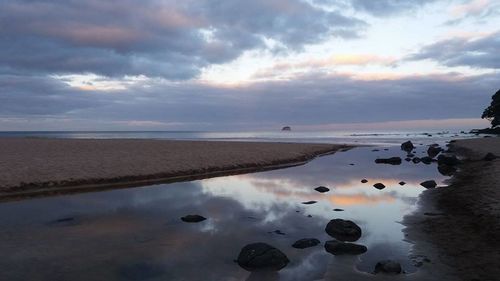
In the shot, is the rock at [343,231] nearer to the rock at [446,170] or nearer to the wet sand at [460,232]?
the wet sand at [460,232]

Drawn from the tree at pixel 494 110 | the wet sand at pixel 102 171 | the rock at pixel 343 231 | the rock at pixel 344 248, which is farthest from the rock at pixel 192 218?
the tree at pixel 494 110

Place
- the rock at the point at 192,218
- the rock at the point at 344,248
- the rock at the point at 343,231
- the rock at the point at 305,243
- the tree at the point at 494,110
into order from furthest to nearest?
the tree at the point at 494,110 < the rock at the point at 192,218 < the rock at the point at 343,231 < the rock at the point at 305,243 < the rock at the point at 344,248

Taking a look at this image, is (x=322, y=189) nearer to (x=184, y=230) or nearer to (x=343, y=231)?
(x=343, y=231)

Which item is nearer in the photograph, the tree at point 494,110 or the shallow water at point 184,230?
the shallow water at point 184,230

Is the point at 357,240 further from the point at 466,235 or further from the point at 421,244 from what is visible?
the point at 466,235

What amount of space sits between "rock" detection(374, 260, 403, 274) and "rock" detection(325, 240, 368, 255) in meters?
1.50

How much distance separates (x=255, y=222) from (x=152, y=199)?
7334mm

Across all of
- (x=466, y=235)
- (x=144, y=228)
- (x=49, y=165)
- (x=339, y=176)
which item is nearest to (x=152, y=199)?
(x=144, y=228)

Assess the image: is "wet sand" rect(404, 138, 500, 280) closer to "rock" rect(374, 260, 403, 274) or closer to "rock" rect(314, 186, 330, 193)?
"rock" rect(374, 260, 403, 274)

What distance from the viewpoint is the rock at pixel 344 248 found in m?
11.6

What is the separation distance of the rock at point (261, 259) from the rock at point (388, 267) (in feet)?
7.89

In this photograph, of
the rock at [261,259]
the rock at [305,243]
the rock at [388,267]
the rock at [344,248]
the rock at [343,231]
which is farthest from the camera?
the rock at [343,231]

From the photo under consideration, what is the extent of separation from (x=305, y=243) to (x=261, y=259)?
2386 mm

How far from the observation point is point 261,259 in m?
10.5
